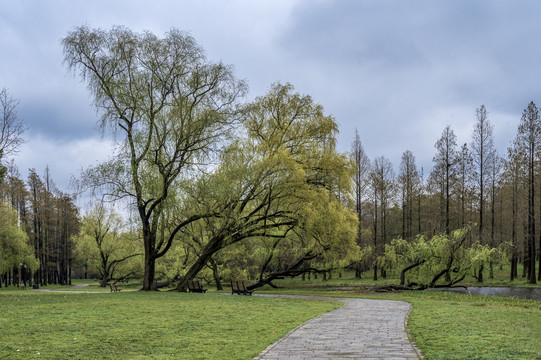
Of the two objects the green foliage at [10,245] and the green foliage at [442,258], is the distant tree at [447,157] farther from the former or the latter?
the green foliage at [10,245]

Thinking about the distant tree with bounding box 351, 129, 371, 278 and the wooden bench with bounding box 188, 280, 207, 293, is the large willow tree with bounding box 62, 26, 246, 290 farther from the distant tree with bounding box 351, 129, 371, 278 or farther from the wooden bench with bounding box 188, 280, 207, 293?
the distant tree with bounding box 351, 129, 371, 278

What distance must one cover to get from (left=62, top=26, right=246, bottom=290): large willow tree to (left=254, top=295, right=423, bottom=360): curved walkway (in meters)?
12.6

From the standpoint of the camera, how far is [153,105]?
73.0ft

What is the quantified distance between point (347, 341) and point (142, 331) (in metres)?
4.43

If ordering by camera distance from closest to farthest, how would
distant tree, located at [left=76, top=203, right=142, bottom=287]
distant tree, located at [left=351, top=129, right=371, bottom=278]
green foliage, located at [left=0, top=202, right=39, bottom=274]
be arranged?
green foliage, located at [left=0, top=202, right=39, bottom=274] < distant tree, located at [left=351, top=129, right=371, bottom=278] < distant tree, located at [left=76, top=203, right=142, bottom=287]

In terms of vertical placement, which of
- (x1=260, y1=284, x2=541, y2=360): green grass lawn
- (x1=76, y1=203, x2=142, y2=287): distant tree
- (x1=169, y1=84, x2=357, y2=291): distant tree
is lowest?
(x1=76, y1=203, x2=142, y2=287): distant tree

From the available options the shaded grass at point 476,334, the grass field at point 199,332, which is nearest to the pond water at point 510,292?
the shaded grass at point 476,334

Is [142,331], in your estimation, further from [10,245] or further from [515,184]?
[515,184]

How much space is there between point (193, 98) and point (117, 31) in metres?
5.13

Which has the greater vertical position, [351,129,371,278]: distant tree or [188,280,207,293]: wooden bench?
[351,129,371,278]: distant tree

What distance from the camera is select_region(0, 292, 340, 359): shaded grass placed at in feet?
22.8

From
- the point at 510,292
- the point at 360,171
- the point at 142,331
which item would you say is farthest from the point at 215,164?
the point at 360,171

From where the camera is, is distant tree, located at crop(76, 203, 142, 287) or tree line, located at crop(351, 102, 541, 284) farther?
distant tree, located at crop(76, 203, 142, 287)

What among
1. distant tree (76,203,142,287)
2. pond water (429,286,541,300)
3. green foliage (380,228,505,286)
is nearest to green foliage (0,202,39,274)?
distant tree (76,203,142,287)
